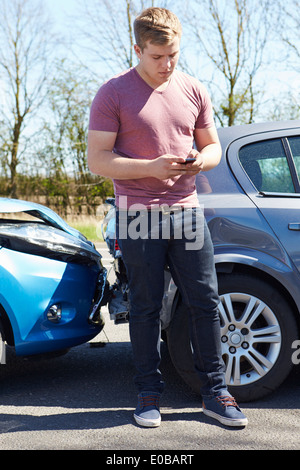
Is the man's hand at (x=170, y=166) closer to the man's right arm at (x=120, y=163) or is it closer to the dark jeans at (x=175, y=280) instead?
the man's right arm at (x=120, y=163)

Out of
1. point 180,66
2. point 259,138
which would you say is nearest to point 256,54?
point 180,66

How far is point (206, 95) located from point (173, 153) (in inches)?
16.2

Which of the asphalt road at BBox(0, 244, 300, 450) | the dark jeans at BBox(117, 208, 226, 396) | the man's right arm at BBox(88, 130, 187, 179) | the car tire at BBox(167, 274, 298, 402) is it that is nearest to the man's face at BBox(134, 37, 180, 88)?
the man's right arm at BBox(88, 130, 187, 179)

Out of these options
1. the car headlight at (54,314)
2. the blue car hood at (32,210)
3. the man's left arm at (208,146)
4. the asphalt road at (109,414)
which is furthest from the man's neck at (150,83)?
the asphalt road at (109,414)

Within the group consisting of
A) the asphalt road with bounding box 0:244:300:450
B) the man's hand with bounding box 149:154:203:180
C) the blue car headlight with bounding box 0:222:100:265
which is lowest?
the asphalt road with bounding box 0:244:300:450

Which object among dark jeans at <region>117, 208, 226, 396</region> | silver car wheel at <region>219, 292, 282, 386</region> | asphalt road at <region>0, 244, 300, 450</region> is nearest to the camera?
asphalt road at <region>0, 244, 300, 450</region>

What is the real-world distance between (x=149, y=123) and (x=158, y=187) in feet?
1.04

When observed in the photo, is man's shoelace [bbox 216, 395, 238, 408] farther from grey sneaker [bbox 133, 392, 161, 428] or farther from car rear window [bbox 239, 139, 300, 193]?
car rear window [bbox 239, 139, 300, 193]

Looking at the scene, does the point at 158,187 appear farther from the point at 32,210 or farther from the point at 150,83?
the point at 32,210

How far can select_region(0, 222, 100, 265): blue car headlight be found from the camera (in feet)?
10.4

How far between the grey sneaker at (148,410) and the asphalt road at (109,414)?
0.13 feet

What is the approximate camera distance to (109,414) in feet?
9.82
